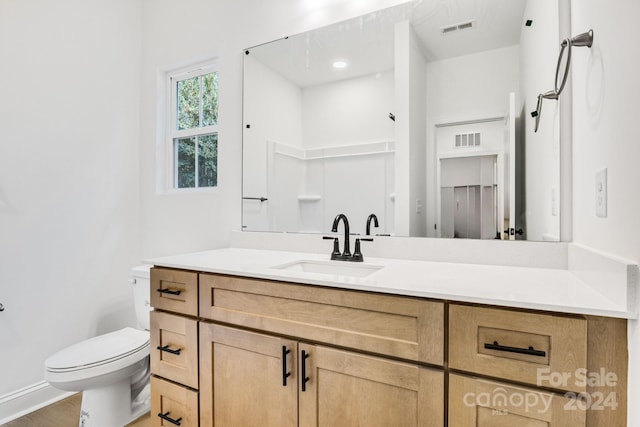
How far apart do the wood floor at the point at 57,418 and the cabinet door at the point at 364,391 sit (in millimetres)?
1342

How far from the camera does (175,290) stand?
1.35 meters

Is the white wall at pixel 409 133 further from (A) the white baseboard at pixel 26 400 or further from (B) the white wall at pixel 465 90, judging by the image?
(A) the white baseboard at pixel 26 400

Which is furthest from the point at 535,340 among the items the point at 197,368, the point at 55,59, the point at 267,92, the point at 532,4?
the point at 55,59

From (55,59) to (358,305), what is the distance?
240 centimetres

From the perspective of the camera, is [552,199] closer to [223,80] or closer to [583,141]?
[583,141]

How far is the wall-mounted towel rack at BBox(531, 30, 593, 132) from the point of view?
0.95 meters

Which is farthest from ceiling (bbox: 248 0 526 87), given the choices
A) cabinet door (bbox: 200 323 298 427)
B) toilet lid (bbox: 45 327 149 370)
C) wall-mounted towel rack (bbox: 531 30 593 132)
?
toilet lid (bbox: 45 327 149 370)

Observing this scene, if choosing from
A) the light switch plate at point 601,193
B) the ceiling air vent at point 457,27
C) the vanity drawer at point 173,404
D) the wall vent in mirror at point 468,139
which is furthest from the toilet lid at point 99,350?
Result: the ceiling air vent at point 457,27

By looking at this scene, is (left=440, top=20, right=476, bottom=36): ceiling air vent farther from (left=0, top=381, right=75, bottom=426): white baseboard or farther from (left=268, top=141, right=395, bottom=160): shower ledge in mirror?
(left=0, top=381, right=75, bottom=426): white baseboard

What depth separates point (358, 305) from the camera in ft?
3.25

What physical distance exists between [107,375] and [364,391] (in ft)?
4.51

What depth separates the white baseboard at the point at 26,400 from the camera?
5.90ft

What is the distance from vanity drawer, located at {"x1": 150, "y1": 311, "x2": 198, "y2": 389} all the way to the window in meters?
1.13

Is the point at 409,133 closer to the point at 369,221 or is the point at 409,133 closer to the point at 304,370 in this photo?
the point at 369,221
